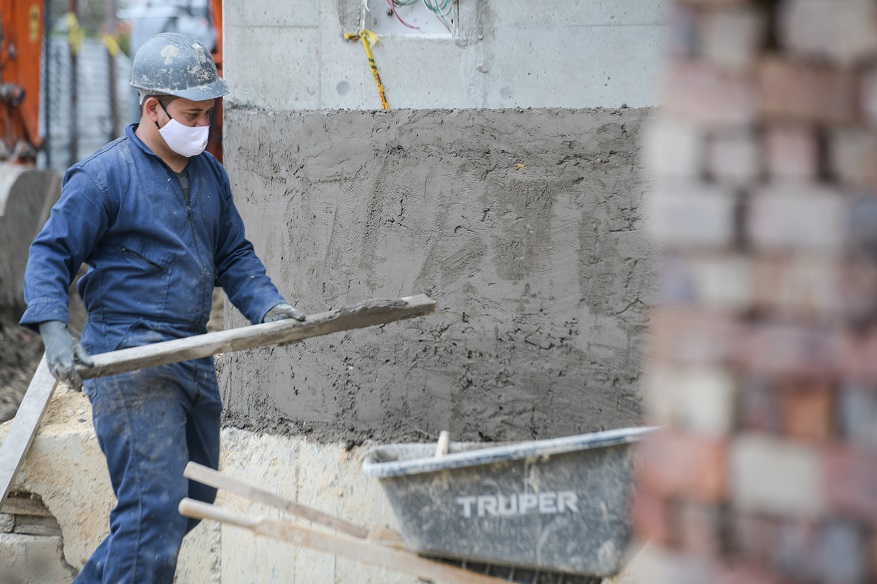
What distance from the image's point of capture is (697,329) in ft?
4.33

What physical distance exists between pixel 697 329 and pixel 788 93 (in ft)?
1.01

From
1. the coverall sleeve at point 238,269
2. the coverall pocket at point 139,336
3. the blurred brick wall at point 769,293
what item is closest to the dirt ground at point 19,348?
the coverall sleeve at point 238,269

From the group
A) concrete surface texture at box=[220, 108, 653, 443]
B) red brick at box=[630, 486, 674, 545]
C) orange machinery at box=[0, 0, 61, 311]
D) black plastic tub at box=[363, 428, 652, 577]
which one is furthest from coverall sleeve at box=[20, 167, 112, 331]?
orange machinery at box=[0, 0, 61, 311]

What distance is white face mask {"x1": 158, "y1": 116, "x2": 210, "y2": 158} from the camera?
3.73m

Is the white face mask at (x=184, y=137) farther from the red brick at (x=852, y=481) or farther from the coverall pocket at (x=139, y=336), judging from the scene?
the red brick at (x=852, y=481)

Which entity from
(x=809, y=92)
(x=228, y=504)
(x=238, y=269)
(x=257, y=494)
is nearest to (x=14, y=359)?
(x=228, y=504)

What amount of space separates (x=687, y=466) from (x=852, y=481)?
201 millimetres

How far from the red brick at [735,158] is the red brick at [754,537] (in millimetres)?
418

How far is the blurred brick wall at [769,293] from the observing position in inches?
48.2

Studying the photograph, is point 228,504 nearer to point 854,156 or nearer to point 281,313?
point 281,313

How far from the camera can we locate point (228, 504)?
4.61 metres

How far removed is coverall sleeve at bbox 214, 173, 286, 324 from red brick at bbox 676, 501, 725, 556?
2.74 meters

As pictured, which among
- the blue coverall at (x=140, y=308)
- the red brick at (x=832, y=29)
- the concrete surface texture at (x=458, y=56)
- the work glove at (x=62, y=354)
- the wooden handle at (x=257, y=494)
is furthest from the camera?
the concrete surface texture at (x=458, y=56)

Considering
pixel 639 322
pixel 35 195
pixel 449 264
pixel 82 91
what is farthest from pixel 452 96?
pixel 82 91
